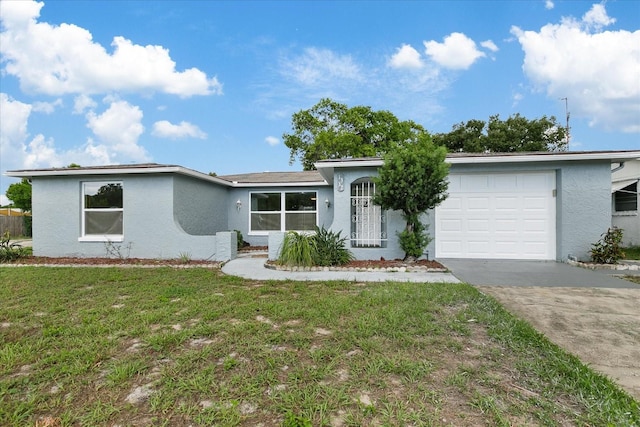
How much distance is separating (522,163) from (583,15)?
802 cm

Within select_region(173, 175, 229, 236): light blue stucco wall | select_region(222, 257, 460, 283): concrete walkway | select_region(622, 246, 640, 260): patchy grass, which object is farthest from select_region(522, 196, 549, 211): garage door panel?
select_region(173, 175, 229, 236): light blue stucco wall

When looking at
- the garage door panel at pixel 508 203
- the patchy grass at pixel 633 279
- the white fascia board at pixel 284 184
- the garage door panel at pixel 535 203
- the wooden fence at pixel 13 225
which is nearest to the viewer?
the patchy grass at pixel 633 279

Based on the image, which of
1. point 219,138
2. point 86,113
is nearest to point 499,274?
point 219,138

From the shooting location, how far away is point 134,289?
5.93 metres

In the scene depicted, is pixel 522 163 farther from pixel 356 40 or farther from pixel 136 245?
pixel 136 245

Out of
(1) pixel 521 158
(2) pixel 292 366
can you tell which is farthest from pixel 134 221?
(1) pixel 521 158

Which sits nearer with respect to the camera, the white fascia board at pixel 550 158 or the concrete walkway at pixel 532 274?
the concrete walkway at pixel 532 274

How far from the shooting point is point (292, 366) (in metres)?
2.89

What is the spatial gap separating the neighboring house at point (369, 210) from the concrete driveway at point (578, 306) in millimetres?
1081

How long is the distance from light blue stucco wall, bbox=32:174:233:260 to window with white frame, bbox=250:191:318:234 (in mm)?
3170

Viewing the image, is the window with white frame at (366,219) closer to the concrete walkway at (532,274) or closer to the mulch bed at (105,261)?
the concrete walkway at (532,274)

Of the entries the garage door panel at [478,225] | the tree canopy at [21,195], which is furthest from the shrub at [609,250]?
the tree canopy at [21,195]

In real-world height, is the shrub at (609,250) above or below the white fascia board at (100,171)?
below

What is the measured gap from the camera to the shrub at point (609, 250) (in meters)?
7.77
